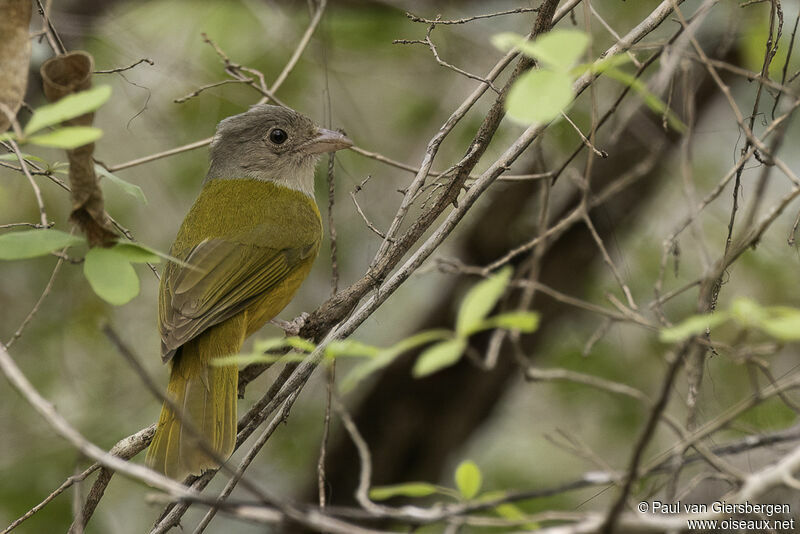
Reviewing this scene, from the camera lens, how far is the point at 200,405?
11.4 feet

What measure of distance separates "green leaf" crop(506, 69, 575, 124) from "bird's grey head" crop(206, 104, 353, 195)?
3.50 meters

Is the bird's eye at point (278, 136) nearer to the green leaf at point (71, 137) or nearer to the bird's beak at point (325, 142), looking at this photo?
the bird's beak at point (325, 142)

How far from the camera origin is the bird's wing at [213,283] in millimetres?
3629

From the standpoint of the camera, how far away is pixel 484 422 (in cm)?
605

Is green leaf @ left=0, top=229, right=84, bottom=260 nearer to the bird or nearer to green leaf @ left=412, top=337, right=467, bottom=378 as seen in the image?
the bird

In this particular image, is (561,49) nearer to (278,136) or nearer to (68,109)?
(68,109)

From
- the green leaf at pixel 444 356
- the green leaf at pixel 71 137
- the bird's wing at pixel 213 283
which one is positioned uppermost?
the bird's wing at pixel 213 283

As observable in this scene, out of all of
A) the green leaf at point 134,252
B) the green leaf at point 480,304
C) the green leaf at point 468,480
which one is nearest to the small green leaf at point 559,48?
the green leaf at point 480,304

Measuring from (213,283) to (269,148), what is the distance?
1426 millimetres

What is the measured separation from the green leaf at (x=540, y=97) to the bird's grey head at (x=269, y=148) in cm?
350

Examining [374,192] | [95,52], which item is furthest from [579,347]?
[95,52]

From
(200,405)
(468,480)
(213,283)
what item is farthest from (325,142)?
(468,480)

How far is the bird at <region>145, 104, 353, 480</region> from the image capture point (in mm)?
3438

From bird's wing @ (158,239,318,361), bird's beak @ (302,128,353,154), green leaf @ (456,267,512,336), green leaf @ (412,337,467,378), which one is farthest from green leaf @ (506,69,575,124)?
bird's beak @ (302,128,353,154)
